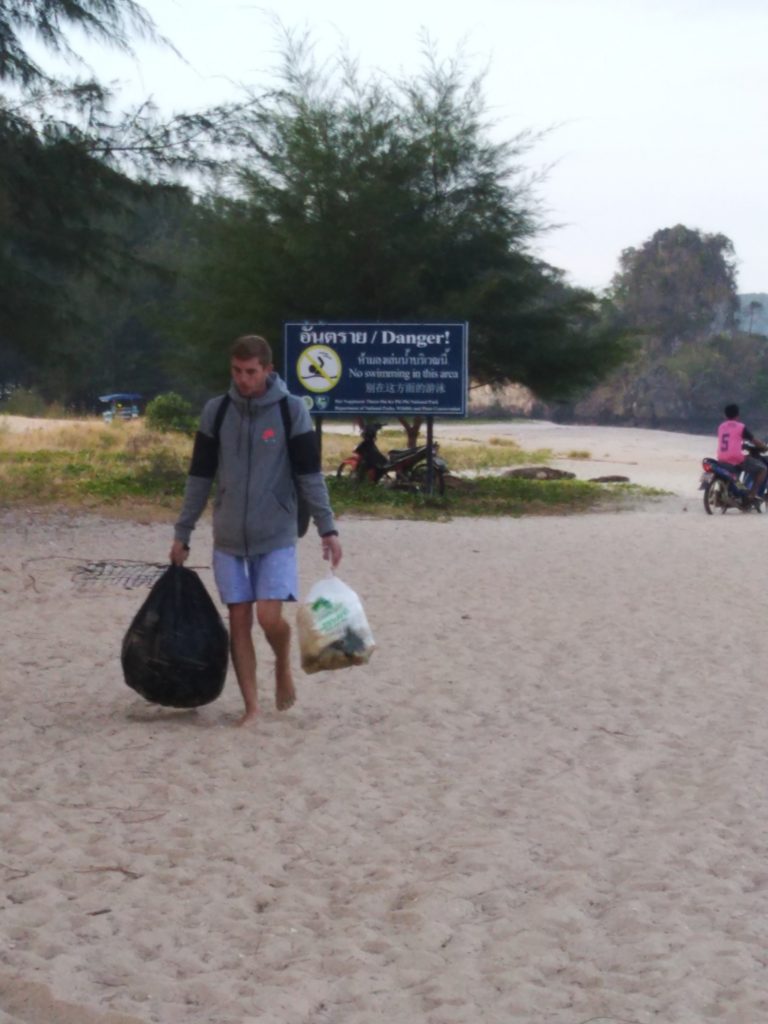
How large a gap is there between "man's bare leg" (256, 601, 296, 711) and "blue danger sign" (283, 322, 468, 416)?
14651 millimetres

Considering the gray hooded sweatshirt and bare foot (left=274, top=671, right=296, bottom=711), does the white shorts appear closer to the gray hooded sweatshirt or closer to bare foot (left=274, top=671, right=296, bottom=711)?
the gray hooded sweatshirt

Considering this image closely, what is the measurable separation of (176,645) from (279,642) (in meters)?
0.55

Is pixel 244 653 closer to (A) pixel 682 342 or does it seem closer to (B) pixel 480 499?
(B) pixel 480 499

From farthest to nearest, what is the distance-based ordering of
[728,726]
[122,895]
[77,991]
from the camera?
[728,726]
[122,895]
[77,991]

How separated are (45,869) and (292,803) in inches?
50.9

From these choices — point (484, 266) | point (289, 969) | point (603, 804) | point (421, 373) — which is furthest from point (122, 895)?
point (484, 266)

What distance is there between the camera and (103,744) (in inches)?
302

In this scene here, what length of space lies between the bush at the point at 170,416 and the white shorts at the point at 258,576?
104 feet

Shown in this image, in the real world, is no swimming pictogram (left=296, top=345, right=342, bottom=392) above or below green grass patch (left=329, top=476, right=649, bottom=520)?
above

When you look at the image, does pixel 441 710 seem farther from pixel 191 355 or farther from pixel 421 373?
pixel 191 355

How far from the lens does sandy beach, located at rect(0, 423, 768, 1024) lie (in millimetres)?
4664

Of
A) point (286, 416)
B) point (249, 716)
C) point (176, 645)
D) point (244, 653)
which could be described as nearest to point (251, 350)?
point (286, 416)

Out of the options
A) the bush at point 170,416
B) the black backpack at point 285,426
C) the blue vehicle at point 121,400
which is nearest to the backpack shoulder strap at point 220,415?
the black backpack at point 285,426

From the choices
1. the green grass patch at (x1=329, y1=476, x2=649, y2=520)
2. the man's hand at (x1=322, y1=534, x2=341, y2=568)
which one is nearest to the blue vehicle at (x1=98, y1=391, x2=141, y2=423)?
the green grass patch at (x1=329, y1=476, x2=649, y2=520)
